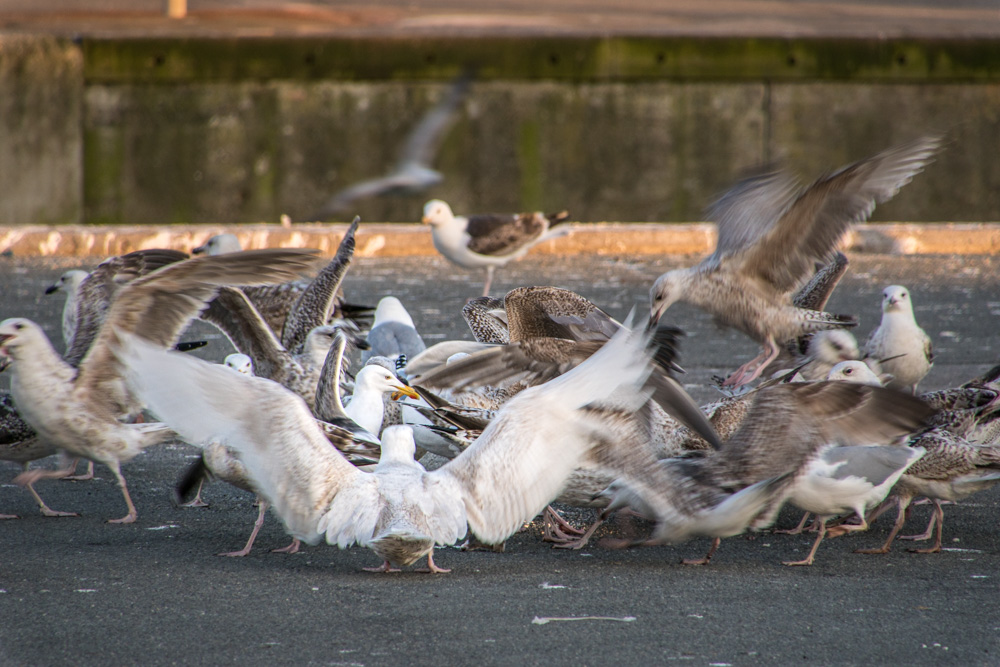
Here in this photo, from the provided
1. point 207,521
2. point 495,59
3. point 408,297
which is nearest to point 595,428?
point 207,521

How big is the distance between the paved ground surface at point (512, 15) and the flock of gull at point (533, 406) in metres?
11.5

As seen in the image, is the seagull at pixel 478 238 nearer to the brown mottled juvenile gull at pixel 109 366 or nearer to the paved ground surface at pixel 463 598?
the brown mottled juvenile gull at pixel 109 366

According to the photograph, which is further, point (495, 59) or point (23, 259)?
point (495, 59)

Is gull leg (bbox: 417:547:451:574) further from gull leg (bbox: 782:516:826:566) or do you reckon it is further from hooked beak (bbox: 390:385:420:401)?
gull leg (bbox: 782:516:826:566)

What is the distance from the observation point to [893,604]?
4172 mm

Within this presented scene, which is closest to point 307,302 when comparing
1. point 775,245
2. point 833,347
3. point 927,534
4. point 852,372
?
point 775,245

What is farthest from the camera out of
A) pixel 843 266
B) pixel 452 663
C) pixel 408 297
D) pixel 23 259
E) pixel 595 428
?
pixel 23 259

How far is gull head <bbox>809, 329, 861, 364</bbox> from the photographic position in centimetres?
665

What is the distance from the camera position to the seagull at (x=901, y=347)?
23.1ft

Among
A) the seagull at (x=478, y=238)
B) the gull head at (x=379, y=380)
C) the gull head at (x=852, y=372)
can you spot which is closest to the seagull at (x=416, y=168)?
the seagull at (x=478, y=238)

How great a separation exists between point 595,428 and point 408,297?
22.5 ft

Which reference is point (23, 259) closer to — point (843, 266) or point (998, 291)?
point (843, 266)

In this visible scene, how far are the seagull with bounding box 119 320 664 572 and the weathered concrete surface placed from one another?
12.4 metres

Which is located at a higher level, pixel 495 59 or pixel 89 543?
pixel 495 59
